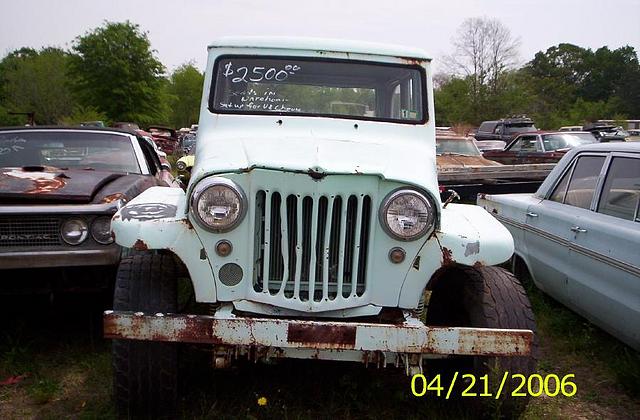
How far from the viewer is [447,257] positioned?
309 cm

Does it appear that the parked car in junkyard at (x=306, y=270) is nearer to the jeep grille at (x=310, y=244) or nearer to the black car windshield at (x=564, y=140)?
the jeep grille at (x=310, y=244)

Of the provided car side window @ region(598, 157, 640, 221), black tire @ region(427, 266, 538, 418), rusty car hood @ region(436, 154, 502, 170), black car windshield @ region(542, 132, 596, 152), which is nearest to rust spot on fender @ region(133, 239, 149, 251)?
black tire @ region(427, 266, 538, 418)

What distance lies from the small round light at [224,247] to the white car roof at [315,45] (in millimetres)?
1657

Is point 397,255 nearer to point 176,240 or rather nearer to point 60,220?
point 176,240

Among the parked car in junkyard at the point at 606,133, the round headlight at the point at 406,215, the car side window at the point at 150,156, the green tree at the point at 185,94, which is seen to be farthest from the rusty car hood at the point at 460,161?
the green tree at the point at 185,94

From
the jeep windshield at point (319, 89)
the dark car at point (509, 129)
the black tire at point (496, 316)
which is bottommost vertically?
the black tire at point (496, 316)

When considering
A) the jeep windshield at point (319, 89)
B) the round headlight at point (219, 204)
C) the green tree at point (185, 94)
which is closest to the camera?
the round headlight at point (219, 204)

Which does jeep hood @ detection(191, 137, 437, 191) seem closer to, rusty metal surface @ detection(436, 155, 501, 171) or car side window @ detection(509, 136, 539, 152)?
rusty metal surface @ detection(436, 155, 501, 171)

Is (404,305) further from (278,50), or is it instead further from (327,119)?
(278,50)

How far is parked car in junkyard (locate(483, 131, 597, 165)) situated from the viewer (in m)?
13.2

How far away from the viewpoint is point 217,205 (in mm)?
2963

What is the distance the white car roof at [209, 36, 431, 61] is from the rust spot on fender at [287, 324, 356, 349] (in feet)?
6.79

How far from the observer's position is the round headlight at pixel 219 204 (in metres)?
2.94

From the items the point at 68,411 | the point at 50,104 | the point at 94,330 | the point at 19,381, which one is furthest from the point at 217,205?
the point at 50,104
